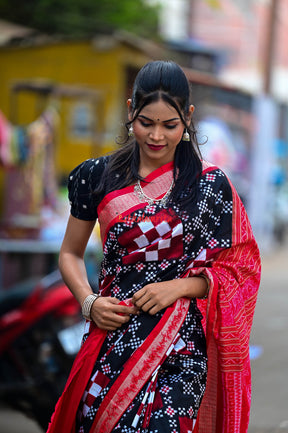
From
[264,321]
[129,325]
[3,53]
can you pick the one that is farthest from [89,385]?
[3,53]

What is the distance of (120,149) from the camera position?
2.46 m

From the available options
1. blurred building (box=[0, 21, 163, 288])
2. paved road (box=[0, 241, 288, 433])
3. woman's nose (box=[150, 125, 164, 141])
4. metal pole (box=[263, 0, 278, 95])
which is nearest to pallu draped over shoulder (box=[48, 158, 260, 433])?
woman's nose (box=[150, 125, 164, 141])

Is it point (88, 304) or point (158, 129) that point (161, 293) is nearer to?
point (88, 304)

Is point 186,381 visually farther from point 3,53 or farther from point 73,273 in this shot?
point 3,53

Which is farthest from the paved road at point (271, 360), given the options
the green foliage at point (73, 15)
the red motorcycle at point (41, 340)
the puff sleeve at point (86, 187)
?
the green foliage at point (73, 15)

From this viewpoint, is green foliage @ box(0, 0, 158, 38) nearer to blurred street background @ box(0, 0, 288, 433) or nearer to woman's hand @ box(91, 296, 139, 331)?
blurred street background @ box(0, 0, 288, 433)

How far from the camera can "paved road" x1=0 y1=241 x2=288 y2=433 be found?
16.0ft

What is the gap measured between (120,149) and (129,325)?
1.90 ft

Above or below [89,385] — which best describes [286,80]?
above

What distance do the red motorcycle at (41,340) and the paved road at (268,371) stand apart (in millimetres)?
609

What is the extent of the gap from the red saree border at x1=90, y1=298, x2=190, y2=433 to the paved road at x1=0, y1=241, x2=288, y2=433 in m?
2.46

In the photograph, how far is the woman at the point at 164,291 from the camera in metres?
2.23

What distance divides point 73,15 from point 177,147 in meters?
13.6

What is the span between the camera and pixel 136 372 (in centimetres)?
223
